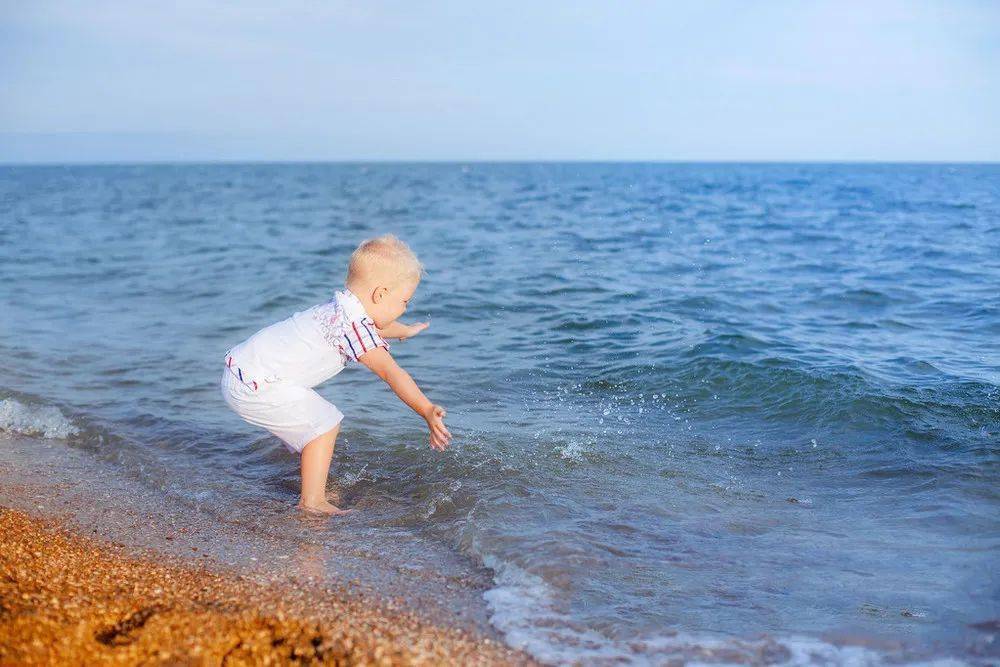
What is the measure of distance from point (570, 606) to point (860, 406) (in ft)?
11.9

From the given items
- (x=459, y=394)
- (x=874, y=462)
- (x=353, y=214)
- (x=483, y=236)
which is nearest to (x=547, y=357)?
(x=459, y=394)

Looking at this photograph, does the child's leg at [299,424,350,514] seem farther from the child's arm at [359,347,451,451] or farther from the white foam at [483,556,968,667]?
the white foam at [483,556,968,667]

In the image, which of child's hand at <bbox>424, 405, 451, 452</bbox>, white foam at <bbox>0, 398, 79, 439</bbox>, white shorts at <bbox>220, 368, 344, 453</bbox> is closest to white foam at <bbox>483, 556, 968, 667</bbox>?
child's hand at <bbox>424, 405, 451, 452</bbox>

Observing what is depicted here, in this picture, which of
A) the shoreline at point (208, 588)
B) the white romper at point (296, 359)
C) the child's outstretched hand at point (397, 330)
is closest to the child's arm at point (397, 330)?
the child's outstretched hand at point (397, 330)

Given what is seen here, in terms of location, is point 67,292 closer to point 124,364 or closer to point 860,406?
point 124,364

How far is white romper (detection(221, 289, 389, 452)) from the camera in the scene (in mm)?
4172

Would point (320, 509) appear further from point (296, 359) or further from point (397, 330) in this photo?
point (397, 330)

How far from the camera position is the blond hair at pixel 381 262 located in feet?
13.6

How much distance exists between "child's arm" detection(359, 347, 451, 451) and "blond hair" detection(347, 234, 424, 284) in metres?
0.36

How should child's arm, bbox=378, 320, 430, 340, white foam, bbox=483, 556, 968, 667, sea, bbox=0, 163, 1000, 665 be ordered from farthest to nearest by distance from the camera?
child's arm, bbox=378, 320, 430, 340 → sea, bbox=0, 163, 1000, 665 → white foam, bbox=483, 556, 968, 667

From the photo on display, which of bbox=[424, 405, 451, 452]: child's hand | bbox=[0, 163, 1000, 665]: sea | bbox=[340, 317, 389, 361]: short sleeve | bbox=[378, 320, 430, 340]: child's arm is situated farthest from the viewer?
bbox=[378, 320, 430, 340]: child's arm

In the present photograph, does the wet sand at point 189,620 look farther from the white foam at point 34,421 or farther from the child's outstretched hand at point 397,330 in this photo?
the white foam at point 34,421

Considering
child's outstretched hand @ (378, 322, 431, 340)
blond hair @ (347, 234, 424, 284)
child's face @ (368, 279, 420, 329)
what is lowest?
child's outstretched hand @ (378, 322, 431, 340)

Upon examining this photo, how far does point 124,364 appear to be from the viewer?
25.5 ft
